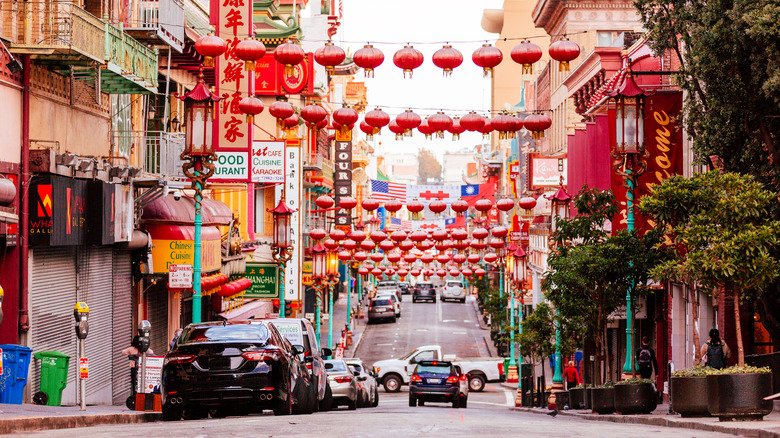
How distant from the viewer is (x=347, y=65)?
73.8 m

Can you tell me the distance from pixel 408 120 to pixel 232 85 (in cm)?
969

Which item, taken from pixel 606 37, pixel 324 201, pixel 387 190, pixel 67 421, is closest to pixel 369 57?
pixel 67 421

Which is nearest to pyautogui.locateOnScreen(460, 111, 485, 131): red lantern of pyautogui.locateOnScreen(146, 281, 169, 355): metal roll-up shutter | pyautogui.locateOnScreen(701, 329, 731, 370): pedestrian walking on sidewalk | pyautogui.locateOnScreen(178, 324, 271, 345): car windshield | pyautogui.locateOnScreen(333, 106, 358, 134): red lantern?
pyautogui.locateOnScreen(333, 106, 358, 134): red lantern

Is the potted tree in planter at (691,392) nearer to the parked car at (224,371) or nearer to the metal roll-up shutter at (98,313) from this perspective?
the parked car at (224,371)

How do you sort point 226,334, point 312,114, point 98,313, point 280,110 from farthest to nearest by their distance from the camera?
point 280,110
point 312,114
point 98,313
point 226,334

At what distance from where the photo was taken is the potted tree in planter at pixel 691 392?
15844mm

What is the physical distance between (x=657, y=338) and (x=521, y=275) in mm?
13631

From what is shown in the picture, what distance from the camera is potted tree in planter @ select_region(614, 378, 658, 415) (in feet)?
64.7

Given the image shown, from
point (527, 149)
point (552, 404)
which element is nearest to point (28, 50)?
point (552, 404)

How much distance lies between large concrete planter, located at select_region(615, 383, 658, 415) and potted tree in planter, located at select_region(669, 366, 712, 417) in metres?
3.39

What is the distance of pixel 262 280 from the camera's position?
143 ft

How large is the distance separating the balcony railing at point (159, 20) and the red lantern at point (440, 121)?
677cm

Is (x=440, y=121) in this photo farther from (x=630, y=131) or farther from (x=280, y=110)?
(x=630, y=131)

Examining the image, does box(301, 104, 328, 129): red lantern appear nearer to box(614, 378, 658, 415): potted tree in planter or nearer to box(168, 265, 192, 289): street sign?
box(168, 265, 192, 289): street sign
